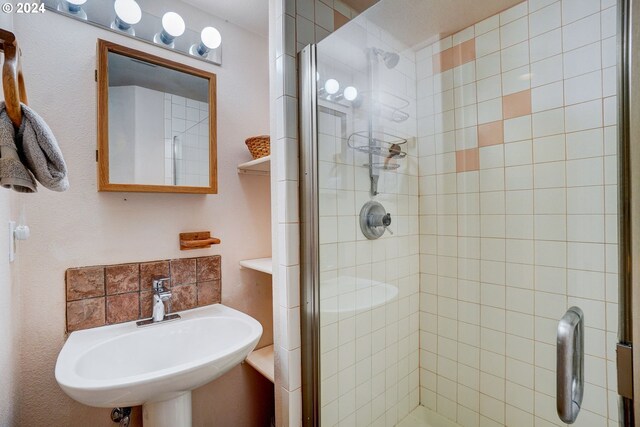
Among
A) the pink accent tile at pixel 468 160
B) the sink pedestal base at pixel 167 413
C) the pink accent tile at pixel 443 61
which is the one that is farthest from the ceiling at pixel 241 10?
the sink pedestal base at pixel 167 413

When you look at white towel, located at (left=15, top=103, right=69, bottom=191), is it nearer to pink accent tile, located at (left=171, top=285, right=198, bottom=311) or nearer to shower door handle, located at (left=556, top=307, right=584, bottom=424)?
pink accent tile, located at (left=171, top=285, right=198, bottom=311)

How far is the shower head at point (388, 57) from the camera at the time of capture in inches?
47.2

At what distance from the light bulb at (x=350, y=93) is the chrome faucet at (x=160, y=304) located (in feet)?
3.53

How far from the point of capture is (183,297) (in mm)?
1335

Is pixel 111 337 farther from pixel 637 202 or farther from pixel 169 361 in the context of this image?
pixel 637 202

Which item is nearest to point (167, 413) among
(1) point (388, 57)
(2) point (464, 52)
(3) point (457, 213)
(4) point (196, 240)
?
(4) point (196, 240)

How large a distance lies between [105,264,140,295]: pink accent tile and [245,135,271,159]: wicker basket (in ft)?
2.33

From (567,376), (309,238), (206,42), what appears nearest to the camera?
(567,376)

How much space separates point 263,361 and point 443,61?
1.62 m

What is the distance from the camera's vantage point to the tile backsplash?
3.60ft

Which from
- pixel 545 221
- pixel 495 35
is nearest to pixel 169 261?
pixel 545 221

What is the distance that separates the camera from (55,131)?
3.49 ft

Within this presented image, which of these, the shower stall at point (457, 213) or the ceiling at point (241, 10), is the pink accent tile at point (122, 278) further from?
the ceiling at point (241, 10)

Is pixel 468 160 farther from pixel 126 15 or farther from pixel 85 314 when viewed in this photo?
pixel 85 314
